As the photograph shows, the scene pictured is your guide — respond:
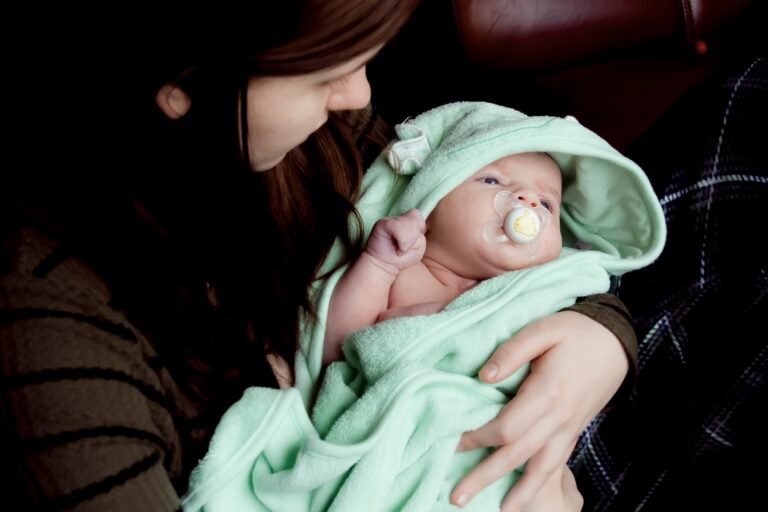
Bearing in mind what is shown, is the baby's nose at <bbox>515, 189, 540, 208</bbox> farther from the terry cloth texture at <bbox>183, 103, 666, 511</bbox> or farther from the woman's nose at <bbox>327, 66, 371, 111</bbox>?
the woman's nose at <bbox>327, 66, 371, 111</bbox>

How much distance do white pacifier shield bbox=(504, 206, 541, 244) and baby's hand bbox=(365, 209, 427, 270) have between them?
0.12 metres

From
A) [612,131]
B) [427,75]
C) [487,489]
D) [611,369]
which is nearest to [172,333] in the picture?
[487,489]

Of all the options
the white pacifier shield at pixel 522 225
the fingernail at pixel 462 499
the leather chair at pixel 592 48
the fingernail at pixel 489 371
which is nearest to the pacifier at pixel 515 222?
the white pacifier shield at pixel 522 225

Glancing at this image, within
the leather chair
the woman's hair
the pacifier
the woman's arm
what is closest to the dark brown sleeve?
the woman's arm

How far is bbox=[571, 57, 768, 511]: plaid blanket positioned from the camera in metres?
0.97

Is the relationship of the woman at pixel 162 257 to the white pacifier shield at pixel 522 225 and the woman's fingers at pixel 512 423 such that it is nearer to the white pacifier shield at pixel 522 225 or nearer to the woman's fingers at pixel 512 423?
the woman's fingers at pixel 512 423

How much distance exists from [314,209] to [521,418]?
42cm

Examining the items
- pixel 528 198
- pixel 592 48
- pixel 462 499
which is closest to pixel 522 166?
pixel 528 198

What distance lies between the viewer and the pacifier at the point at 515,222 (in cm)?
97

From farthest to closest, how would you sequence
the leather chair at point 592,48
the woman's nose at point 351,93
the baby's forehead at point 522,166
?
1. the leather chair at point 592,48
2. the baby's forehead at point 522,166
3. the woman's nose at point 351,93

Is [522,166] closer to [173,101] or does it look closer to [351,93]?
[351,93]

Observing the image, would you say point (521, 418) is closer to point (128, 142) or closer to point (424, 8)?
point (128, 142)

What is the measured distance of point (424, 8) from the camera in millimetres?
1745

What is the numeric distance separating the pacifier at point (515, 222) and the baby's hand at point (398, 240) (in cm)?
11
